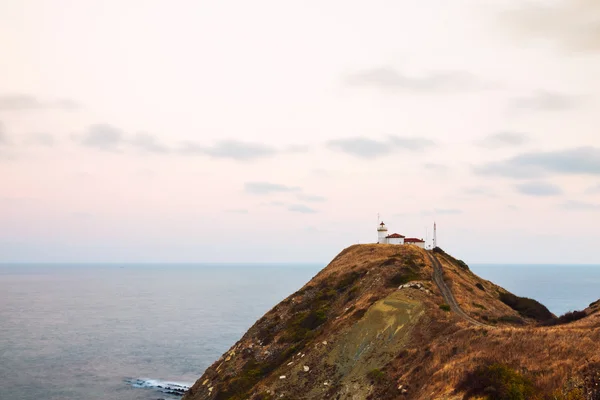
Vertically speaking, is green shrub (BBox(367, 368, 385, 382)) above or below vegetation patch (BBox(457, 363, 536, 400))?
below

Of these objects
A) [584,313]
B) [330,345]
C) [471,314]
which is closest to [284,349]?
[330,345]

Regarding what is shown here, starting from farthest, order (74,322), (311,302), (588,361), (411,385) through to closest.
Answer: (74,322), (311,302), (411,385), (588,361)

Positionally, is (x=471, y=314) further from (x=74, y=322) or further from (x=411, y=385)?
(x=74, y=322)

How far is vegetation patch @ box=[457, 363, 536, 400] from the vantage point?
3022 centimetres

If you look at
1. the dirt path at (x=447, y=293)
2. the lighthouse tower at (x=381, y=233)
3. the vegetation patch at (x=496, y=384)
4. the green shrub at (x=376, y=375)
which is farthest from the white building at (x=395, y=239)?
the vegetation patch at (x=496, y=384)

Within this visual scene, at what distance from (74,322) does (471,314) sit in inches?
6573

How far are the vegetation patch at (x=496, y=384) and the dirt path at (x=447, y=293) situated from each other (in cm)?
1409

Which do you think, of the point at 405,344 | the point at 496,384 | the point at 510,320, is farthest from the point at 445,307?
the point at 496,384

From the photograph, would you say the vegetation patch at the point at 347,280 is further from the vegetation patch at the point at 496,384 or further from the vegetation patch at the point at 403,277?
the vegetation patch at the point at 496,384

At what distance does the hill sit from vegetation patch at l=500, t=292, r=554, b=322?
8.4 inches

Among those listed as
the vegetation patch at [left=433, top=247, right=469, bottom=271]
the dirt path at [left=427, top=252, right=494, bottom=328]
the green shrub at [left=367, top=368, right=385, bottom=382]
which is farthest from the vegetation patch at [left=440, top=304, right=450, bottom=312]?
the vegetation patch at [left=433, top=247, right=469, bottom=271]

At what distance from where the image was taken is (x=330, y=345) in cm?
5491

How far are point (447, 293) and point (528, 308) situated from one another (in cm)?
2083

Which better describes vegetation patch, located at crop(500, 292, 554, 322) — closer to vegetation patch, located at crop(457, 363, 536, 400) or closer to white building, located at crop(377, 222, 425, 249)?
white building, located at crop(377, 222, 425, 249)
